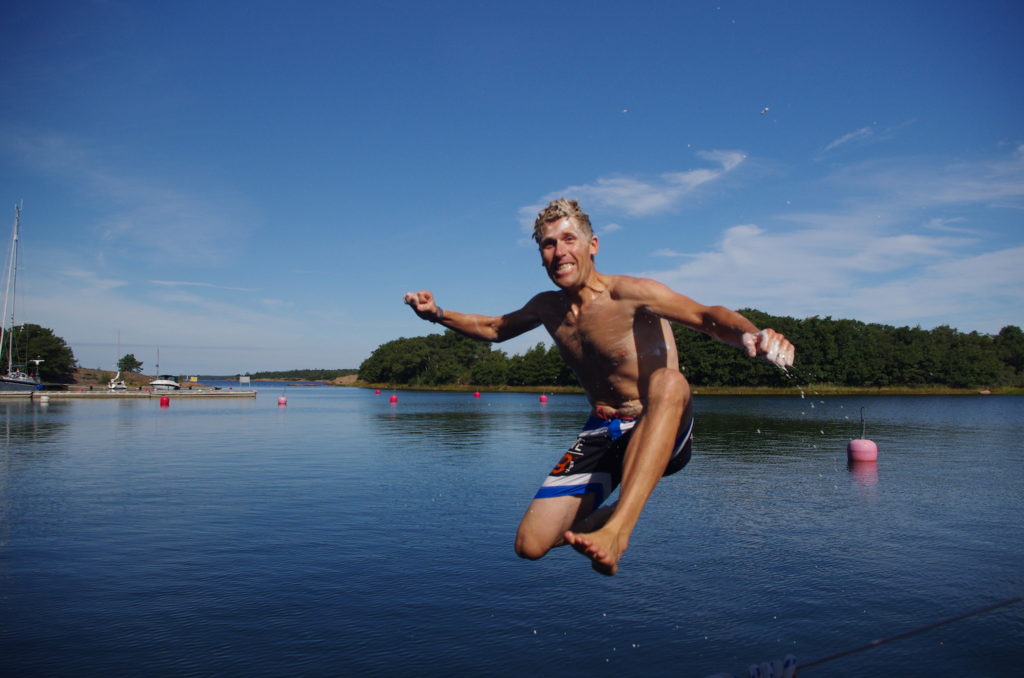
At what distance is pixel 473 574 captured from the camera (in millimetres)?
12656

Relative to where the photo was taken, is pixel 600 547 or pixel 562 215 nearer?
pixel 600 547

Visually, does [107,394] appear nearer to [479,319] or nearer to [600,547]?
[479,319]

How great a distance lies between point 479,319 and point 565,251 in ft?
3.74

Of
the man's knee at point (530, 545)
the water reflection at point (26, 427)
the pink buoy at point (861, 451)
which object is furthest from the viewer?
the water reflection at point (26, 427)

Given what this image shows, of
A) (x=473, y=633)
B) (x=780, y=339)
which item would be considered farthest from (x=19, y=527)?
(x=780, y=339)

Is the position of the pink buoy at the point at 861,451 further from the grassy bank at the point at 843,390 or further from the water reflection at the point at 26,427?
the grassy bank at the point at 843,390

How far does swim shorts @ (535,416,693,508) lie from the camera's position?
5090mm

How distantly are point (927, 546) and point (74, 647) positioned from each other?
14808mm

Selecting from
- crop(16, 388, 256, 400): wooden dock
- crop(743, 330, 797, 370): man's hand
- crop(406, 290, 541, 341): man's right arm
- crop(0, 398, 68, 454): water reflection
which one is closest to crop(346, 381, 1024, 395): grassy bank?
crop(16, 388, 256, 400): wooden dock

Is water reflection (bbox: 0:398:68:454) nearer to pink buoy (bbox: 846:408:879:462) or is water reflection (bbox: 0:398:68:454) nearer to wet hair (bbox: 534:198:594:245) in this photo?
wet hair (bbox: 534:198:594:245)

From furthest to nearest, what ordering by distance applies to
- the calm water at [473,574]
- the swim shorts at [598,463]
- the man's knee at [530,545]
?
the calm water at [473,574] → the swim shorts at [598,463] → the man's knee at [530,545]

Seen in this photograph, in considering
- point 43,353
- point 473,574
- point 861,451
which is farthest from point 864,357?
point 43,353

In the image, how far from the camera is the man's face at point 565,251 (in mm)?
4922

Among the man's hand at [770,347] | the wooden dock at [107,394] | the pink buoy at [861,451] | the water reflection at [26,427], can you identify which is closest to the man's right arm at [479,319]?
the man's hand at [770,347]
